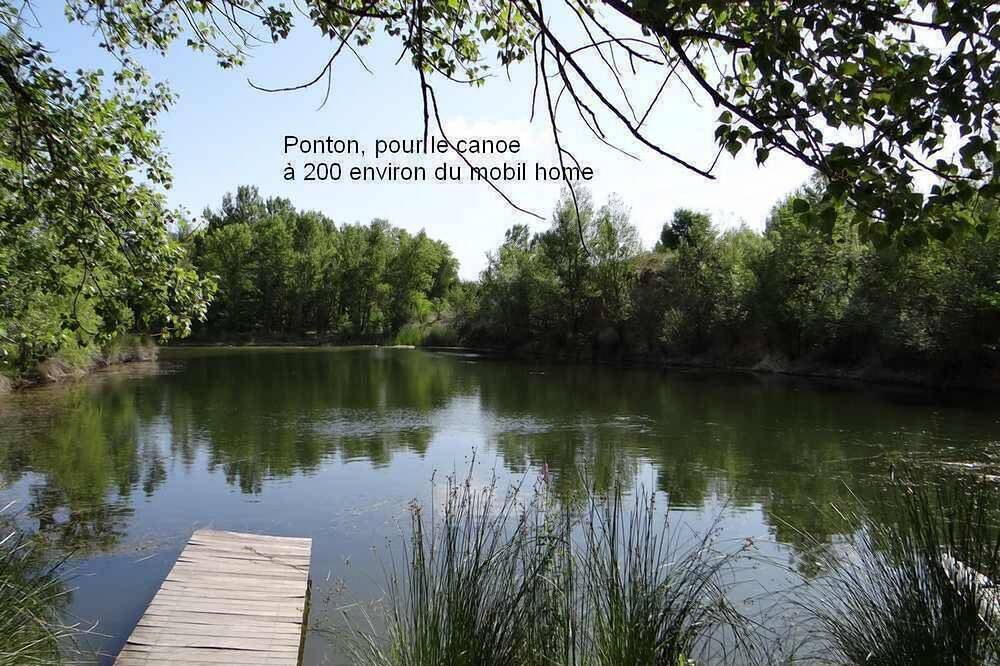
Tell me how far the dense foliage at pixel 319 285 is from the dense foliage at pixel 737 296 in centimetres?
1036

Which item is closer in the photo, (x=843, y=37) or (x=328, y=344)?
(x=843, y=37)

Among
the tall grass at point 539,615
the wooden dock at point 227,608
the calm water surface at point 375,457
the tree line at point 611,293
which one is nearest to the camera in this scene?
the tall grass at point 539,615

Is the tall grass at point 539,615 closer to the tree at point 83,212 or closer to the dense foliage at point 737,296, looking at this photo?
the tree at point 83,212

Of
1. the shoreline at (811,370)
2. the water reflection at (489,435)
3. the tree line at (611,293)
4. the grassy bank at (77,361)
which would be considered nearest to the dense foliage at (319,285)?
the tree line at (611,293)

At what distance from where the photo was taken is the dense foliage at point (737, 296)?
20406 millimetres

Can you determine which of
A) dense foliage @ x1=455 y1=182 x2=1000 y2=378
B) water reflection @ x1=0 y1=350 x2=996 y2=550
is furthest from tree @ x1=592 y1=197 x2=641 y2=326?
water reflection @ x1=0 y1=350 x2=996 y2=550

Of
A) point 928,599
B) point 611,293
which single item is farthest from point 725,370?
point 928,599

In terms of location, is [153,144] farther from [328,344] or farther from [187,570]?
[328,344]

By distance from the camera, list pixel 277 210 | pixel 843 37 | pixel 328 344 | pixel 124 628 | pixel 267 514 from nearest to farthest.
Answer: pixel 843 37 < pixel 124 628 < pixel 267 514 < pixel 328 344 < pixel 277 210

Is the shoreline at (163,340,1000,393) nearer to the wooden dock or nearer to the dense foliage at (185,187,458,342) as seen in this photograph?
the dense foliage at (185,187,458,342)

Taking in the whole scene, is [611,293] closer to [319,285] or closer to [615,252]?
→ [615,252]

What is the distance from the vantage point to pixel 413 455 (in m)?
12.5

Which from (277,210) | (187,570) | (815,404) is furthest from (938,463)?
(277,210)

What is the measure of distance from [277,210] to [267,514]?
267 ft
